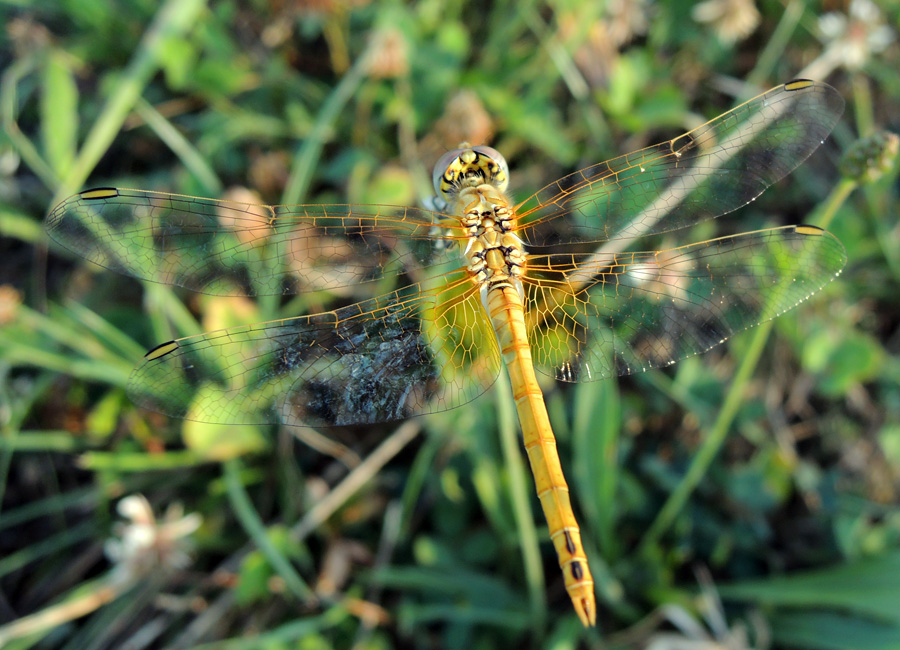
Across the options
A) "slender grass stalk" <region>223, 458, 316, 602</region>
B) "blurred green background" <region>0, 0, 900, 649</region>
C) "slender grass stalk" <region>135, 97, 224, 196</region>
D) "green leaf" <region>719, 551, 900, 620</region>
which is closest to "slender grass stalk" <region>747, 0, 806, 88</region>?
"blurred green background" <region>0, 0, 900, 649</region>

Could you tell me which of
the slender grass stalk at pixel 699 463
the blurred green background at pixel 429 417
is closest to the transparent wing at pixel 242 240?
the blurred green background at pixel 429 417

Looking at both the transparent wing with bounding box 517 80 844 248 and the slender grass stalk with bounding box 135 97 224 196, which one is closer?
the transparent wing with bounding box 517 80 844 248

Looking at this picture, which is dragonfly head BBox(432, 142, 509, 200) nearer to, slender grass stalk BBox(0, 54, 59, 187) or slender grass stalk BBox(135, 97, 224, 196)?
slender grass stalk BBox(135, 97, 224, 196)

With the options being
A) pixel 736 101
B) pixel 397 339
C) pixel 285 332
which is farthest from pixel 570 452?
pixel 736 101

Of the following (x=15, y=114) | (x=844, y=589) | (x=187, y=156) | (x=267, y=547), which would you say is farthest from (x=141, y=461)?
(x=844, y=589)

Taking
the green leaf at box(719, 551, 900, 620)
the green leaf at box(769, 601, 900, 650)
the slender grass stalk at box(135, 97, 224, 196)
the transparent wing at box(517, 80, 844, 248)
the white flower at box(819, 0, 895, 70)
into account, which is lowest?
the green leaf at box(769, 601, 900, 650)

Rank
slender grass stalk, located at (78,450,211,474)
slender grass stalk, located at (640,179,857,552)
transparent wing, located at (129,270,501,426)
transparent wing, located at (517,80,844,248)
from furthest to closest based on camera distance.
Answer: slender grass stalk, located at (78,450,211,474) < slender grass stalk, located at (640,179,857,552) < transparent wing, located at (517,80,844,248) < transparent wing, located at (129,270,501,426)
